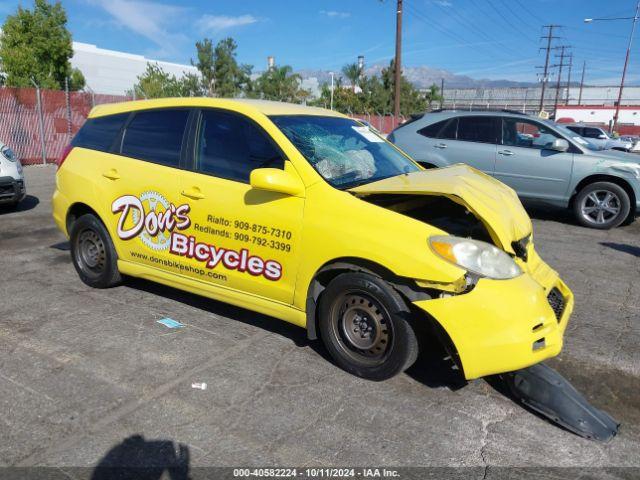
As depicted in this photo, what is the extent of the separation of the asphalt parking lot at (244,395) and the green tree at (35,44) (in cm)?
3335

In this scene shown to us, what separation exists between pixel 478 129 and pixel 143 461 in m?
7.89

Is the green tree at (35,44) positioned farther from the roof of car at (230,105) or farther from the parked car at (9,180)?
the roof of car at (230,105)

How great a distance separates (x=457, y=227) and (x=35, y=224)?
22.3ft

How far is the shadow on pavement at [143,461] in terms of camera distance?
8.24 ft

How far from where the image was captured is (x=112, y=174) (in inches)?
179

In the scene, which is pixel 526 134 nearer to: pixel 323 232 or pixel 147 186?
pixel 323 232

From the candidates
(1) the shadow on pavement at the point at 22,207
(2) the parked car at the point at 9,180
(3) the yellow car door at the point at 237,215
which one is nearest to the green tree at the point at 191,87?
(1) the shadow on pavement at the point at 22,207

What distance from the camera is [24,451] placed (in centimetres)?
264

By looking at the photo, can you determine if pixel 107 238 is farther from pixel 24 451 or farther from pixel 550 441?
pixel 550 441

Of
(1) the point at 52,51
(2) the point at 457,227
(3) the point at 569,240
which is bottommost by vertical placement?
(3) the point at 569,240

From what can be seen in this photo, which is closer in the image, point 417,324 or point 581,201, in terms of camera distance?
point 417,324

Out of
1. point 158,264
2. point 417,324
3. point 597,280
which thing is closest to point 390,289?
point 417,324

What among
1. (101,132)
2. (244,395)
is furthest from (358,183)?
(101,132)

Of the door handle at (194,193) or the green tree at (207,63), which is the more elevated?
the green tree at (207,63)
